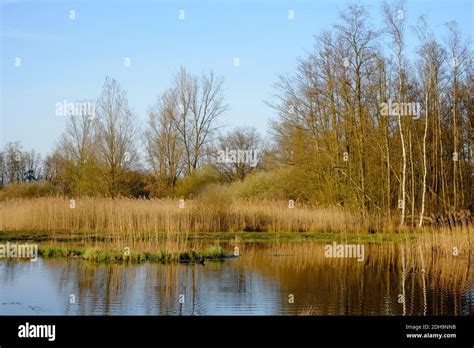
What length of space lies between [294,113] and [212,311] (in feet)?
53.4

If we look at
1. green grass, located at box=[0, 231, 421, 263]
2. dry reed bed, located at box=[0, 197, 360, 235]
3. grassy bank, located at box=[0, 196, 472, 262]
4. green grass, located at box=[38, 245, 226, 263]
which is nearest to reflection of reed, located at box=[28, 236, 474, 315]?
green grass, located at box=[38, 245, 226, 263]

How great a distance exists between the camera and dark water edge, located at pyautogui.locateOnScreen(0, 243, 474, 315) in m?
9.55

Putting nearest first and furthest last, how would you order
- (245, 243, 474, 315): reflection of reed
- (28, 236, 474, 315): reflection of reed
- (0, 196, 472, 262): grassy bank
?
(28, 236, 474, 315): reflection of reed, (245, 243, 474, 315): reflection of reed, (0, 196, 472, 262): grassy bank

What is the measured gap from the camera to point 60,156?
29734 mm

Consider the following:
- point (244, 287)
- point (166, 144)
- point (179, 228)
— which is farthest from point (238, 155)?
point (244, 287)

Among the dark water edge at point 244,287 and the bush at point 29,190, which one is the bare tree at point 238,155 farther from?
the dark water edge at point 244,287

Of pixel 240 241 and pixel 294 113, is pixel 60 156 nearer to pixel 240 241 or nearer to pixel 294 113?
pixel 294 113

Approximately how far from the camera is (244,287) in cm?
1110

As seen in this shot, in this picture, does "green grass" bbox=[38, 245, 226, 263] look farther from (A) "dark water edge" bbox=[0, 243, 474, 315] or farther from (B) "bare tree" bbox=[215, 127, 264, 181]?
(B) "bare tree" bbox=[215, 127, 264, 181]

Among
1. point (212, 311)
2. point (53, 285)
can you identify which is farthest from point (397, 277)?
point (53, 285)

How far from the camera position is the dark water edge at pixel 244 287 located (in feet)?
31.3

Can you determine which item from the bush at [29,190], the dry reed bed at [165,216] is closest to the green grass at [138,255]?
the dry reed bed at [165,216]

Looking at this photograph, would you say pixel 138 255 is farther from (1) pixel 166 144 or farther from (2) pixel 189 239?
(1) pixel 166 144
